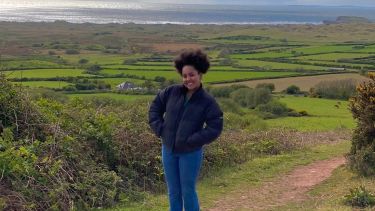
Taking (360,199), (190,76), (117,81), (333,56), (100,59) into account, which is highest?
(190,76)

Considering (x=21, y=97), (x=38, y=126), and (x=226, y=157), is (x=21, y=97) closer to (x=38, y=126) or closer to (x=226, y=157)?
(x=38, y=126)

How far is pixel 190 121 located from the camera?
5.22 meters

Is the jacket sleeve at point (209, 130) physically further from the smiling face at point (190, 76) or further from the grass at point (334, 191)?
the grass at point (334, 191)

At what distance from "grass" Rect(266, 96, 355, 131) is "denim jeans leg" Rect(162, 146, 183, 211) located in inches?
580

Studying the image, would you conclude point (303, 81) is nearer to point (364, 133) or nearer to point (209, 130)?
point (364, 133)

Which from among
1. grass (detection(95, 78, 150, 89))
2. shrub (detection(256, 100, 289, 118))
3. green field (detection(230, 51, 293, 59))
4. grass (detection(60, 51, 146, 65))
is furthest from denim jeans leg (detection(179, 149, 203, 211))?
green field (detection(230, 51, 293, 59))

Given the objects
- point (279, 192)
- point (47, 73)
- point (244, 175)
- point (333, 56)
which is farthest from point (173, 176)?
point (333, 56)

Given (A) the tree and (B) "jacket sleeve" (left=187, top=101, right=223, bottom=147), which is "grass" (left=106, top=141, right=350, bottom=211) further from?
(B) "jacket sleeve" (left=187, top=101, right=223, bottom=147)

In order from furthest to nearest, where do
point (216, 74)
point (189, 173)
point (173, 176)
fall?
point (216, 74) < point (173, 176) < point (189, 173)

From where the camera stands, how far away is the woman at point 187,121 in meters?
5.20

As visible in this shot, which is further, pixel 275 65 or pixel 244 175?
pixel 275 65

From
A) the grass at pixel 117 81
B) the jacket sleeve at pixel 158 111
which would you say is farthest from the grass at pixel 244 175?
the grass at pixel 117 81

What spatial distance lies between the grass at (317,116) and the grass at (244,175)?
779 centimetres

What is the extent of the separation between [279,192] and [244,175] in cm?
111
